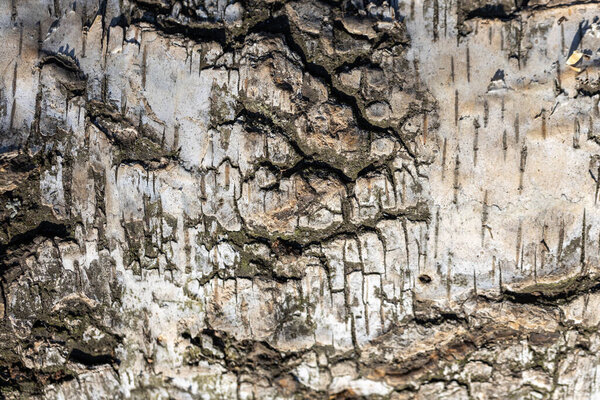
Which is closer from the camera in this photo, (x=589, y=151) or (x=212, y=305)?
(x=589, y=151)

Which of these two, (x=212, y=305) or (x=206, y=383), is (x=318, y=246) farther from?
(x=206, y=383)

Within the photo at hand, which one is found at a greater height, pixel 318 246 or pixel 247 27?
pixel 247 27

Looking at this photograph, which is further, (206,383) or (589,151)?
(206,383)

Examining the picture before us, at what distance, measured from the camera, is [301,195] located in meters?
2.00

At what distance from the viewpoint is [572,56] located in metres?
1.95

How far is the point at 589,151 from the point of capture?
6.45 feet

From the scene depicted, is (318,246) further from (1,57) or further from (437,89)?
(1,57)

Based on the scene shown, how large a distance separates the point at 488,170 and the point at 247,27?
1.26 meters

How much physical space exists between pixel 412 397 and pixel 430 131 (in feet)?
4.18

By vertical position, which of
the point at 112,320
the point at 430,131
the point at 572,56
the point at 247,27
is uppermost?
the point at 247,27

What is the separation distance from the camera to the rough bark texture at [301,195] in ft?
6.51

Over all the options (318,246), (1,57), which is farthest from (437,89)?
(1,57)

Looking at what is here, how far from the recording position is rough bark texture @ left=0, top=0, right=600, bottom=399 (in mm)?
1983

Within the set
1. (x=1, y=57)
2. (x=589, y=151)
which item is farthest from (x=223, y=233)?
(x=589, y=151)
